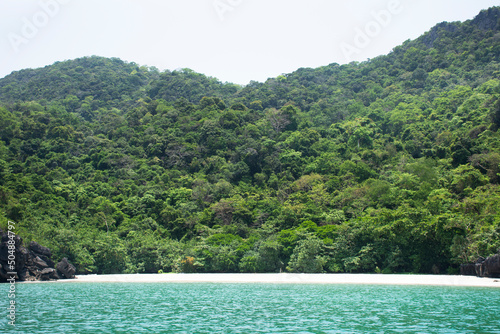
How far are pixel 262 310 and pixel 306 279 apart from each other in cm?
1147

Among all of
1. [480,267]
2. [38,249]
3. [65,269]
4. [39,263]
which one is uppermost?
[38,249]

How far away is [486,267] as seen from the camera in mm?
20828

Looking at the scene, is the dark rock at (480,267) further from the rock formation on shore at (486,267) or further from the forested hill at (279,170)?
the forested hill at (279,170)

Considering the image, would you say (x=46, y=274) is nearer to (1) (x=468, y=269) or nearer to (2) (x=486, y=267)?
(1) (x=468, y=269)

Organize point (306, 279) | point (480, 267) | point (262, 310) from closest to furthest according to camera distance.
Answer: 1. point (262, 310)
2. point (480, 267)
3. point (306, 279)

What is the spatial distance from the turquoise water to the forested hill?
21.9 ft

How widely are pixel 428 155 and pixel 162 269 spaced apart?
1043 inches

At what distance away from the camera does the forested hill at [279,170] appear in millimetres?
26422

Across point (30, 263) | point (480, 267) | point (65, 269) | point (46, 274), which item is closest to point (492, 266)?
point (480, 267)

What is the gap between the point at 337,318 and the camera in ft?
40.9

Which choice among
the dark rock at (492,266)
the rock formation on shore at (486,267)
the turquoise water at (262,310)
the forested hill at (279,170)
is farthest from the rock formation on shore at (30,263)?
the dark rock at (492,266)

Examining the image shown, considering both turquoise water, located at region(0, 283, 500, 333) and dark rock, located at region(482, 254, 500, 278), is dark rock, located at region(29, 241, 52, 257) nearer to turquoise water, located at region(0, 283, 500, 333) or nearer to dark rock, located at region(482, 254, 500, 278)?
turquoise water, located at region(0, 283, 500, 333)

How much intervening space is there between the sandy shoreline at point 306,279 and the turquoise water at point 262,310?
188cm

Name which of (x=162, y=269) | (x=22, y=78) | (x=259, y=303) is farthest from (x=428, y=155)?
(x=22, y=78)
